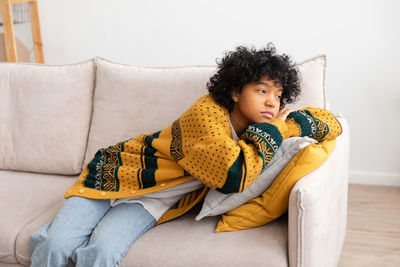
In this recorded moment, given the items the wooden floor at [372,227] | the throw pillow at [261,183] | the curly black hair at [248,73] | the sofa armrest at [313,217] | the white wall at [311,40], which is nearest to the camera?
the sofa armrest at [313,217]

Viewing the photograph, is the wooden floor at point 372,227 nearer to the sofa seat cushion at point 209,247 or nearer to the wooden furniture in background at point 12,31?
the sofa seat cushion at point 209,247

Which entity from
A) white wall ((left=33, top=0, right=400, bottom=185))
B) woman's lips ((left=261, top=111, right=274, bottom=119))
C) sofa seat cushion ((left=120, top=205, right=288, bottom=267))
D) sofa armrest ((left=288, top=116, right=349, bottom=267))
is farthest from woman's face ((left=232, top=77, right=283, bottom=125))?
white wall ((left=33, top=0, right=400, bottom=185))

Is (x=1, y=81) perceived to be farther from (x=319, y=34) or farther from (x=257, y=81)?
(x=319, y=34)

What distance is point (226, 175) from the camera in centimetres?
131

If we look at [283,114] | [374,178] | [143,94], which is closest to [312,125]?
[283,114]

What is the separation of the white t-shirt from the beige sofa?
64mm

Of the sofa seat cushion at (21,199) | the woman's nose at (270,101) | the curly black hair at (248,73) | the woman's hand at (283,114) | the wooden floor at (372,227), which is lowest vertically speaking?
the wooden floor at (372,227)

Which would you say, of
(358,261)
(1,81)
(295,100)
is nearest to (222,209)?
(295,100)

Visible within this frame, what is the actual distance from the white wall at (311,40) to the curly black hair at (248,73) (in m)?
1.20

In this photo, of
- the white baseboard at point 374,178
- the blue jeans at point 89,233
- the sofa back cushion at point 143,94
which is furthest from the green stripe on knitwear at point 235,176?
the white baseboard at point 374,178

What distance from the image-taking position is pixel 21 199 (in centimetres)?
176

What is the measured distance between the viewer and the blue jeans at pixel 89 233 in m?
1.37

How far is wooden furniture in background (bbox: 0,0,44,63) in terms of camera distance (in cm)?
290

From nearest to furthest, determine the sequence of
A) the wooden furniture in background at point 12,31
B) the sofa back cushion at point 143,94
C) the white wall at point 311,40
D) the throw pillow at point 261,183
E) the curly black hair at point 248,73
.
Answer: the throw pillow at point 261,183, the curly black hair at point 248,73, the sofa back cushion at point 143,94, the white wall at point 311,40, the wooden furniture in background at point 12,31
